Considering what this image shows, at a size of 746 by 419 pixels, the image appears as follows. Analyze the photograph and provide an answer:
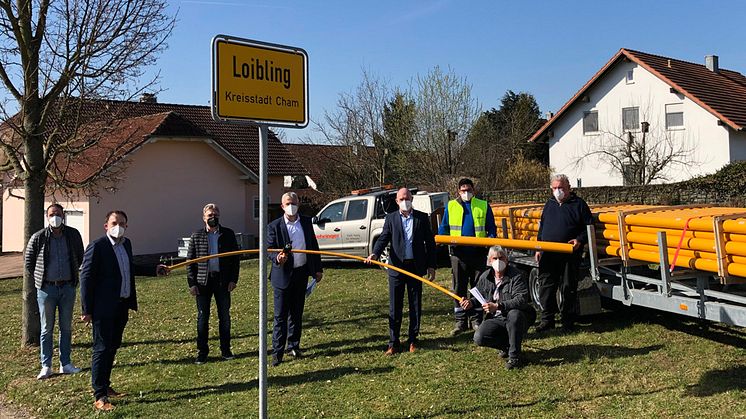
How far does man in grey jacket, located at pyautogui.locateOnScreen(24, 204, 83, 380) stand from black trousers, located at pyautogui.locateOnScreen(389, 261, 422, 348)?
3711mm

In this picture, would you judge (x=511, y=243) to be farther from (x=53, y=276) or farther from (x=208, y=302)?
(x=53, y=276)

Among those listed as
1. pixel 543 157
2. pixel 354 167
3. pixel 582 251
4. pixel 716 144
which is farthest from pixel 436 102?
pixel 582 251

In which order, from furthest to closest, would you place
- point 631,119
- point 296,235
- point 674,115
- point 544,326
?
point 631,119
point 674,115
point 544,326
point 296,235

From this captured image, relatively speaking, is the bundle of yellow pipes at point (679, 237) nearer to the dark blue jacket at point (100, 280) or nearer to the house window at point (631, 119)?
the dark blue jacket at point (100, 280)

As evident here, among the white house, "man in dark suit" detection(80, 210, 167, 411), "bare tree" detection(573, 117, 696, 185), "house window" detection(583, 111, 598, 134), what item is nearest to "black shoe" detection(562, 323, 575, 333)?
"man in dark suit" detection(80, 210, 167, 411)

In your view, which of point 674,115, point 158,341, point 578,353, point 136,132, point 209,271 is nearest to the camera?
point 578,353

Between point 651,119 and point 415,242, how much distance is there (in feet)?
87.7

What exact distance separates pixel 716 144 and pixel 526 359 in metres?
25.4

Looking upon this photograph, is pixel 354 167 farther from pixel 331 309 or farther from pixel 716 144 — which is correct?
pixel 331 309

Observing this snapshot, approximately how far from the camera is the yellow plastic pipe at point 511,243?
6932 mm

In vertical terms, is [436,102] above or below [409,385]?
above

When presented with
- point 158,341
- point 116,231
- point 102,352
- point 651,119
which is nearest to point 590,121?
point 651,119

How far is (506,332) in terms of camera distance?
7.07 meters

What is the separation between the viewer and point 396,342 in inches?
312
